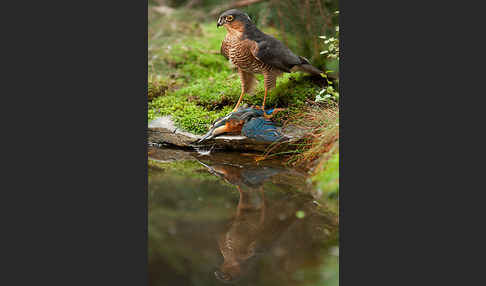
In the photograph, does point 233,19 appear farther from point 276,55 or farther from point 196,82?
point 196,82

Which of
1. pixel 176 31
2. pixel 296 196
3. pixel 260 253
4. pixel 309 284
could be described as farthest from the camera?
pixel 176 31

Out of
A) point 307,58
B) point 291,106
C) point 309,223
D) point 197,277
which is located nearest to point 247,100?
point 291,106

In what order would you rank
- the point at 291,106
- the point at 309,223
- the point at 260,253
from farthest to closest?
the point at 291,106
the point at 309,223
the point at 260,253

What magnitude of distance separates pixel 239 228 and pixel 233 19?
1.75 meters

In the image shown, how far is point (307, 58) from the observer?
3803mm

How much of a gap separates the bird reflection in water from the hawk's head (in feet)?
4.09

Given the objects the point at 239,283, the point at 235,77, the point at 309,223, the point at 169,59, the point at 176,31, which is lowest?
the point at 239,283

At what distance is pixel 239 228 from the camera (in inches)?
96.4

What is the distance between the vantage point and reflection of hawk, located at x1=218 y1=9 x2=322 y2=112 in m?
3.38

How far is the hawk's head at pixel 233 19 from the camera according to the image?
3357mm

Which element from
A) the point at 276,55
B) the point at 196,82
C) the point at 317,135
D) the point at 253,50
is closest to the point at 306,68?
the point at 276,55

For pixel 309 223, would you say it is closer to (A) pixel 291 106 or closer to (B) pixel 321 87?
(A) pixel 291 106

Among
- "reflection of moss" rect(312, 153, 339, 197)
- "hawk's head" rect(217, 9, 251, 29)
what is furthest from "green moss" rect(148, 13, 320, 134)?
"reflection of moss" rect(312, 153, 339, 197)

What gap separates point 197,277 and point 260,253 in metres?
0.35
